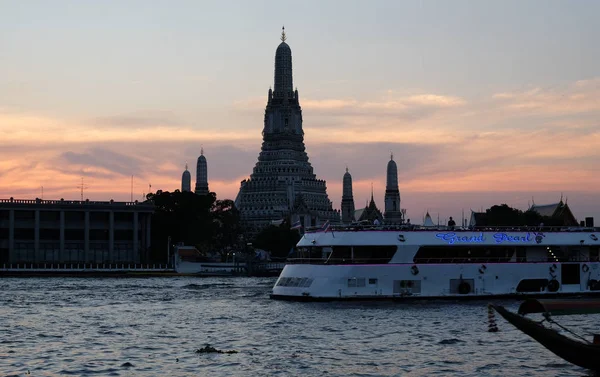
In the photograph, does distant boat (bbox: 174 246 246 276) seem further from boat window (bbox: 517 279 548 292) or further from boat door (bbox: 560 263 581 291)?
boat window (bbox: 517 279 548 292)

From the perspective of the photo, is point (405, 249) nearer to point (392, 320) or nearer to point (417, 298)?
point (417, 298)

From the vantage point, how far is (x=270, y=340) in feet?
183

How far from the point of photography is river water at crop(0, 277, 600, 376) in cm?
4584

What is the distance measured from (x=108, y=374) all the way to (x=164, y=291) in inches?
2467

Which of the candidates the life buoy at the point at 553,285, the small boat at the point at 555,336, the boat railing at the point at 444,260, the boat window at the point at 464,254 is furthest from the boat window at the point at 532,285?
the small boat at the point at 555,336

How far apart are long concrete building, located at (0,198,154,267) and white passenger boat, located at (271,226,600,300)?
115671 mm

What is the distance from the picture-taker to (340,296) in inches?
2916

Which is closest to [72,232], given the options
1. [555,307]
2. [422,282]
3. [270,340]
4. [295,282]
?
[295,282]

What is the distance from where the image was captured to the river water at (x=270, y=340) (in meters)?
45.8

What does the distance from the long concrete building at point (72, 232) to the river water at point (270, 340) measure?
358 ft

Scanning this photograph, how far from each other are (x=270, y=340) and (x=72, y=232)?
14354cm

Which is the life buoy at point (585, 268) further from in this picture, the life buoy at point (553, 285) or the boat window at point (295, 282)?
the boat window at point (295, 282)

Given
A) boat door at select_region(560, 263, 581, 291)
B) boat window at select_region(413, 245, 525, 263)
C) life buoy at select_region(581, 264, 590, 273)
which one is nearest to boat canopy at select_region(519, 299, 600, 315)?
boat window at select_region(413, 245, 525, 263)

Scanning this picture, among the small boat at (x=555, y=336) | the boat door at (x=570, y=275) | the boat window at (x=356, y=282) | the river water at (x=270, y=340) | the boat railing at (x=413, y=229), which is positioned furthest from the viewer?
the boat door at (x=570, y=275)
